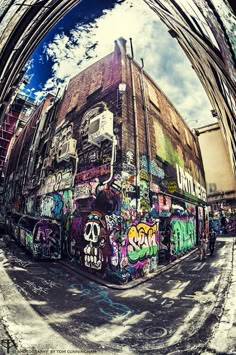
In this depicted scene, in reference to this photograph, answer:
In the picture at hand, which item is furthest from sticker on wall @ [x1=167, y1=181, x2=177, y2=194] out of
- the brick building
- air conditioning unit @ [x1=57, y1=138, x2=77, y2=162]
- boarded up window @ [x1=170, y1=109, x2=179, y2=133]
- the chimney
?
the chimney

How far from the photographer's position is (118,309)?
875 mm

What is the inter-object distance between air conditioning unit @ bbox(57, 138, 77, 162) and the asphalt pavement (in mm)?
454

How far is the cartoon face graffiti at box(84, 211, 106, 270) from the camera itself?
36.3 inches

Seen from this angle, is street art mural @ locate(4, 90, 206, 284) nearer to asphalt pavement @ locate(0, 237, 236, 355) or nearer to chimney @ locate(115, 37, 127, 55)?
asphalt pavement @ locate(0, 237, 236, 355)

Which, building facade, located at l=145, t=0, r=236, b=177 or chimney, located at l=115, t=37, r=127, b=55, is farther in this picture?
chimney, located at l=115, t=37, r=127, b=55

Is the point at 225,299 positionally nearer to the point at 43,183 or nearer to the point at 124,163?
the point at 124,163

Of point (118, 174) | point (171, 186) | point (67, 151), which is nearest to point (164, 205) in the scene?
point (171, 186)

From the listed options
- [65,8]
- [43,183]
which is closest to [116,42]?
[65,8]

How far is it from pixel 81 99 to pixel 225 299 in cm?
101

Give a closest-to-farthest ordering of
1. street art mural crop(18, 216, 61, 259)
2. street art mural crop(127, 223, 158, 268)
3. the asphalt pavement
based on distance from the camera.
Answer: the asphalt pavement
street art mural crop(127, 223, 158, 268)
street art mural crop(18, 216, 61, 259)

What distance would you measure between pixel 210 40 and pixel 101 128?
2.30ft

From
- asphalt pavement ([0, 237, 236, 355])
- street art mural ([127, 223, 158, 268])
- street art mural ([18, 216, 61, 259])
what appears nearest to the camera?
asphalt pavement ([0, 237, 236, 355])

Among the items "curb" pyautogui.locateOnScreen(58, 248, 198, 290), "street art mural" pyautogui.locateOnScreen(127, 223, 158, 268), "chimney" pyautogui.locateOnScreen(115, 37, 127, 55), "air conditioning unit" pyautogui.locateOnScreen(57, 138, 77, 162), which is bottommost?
"curb" pyautogui.locateOnScreen(58, 248, 198, 290)

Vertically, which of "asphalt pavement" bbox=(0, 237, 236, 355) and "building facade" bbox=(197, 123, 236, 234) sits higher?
"building facade" bbox=(197, 123, 236, 234)
